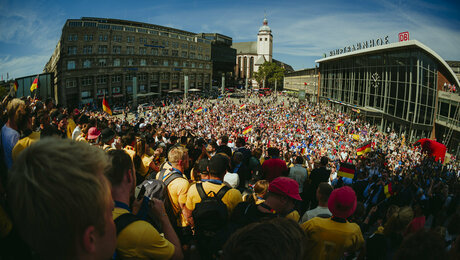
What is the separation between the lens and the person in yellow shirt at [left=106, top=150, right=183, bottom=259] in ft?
6.58

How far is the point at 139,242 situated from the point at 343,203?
2.38 metres

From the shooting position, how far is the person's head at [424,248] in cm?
181

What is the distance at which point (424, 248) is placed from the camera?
1.82m

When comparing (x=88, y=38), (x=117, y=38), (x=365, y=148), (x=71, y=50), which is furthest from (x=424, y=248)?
(x=117, y=38)

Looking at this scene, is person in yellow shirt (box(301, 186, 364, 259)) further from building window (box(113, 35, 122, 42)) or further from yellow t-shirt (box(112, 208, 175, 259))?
building window (box(113, 35, 122, 42))

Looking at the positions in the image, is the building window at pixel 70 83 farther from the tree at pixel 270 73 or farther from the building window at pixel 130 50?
the tree at pixel 270 73

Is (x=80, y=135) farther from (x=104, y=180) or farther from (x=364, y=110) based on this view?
(x=364, y=110)

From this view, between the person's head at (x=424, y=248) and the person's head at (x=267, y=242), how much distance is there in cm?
100

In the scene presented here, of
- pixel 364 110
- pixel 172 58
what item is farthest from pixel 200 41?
pixel 364 110

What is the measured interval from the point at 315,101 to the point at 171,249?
6520cm

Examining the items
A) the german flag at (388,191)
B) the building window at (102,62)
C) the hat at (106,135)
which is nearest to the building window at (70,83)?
the building window at (102,62)

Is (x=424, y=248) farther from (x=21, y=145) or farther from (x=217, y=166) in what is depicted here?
(x=21, y=145)

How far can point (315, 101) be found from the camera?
63.0 meters

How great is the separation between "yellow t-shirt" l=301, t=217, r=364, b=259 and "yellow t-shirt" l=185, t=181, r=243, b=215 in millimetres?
974
